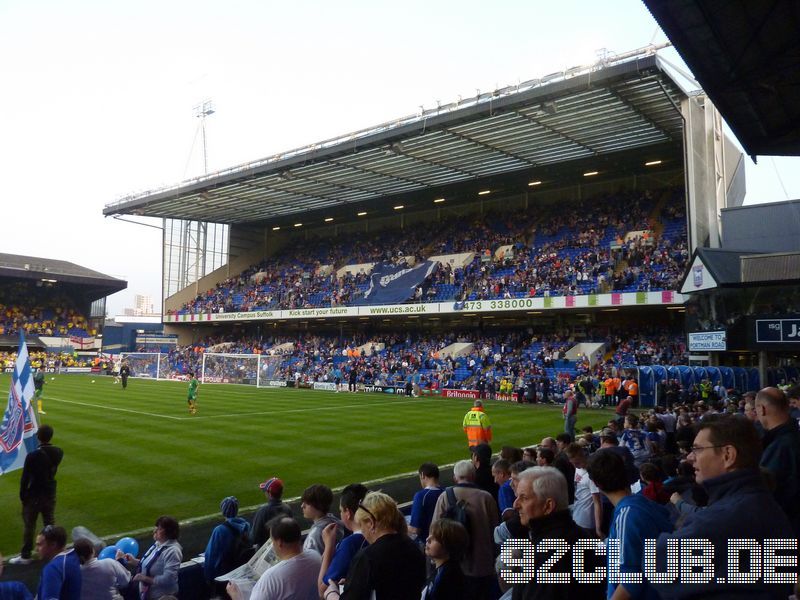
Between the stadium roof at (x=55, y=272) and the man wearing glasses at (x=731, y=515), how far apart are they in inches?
2830

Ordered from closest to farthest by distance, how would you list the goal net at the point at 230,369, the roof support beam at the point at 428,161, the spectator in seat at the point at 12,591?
the spectator in seat at the point at 12,591 < the roof support beam at the point at 428,161 < the goal net at the point at 230,369

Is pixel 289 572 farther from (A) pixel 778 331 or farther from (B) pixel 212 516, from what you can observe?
(A) pixel 778 331

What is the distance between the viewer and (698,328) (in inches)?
1109

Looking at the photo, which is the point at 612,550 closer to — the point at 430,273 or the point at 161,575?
the point at 161,575

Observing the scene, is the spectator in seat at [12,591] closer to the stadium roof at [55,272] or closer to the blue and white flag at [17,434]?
the blue and white flag at [17,434]

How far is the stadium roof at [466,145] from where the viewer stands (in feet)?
92.4

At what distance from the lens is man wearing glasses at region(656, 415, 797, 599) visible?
232 centimetres

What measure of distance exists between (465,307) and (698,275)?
1717 cm

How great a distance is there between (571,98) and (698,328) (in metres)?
12.5

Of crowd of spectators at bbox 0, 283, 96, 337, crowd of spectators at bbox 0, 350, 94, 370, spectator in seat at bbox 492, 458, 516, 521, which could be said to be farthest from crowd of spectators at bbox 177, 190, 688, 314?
spectator in seat at bbox 492, 458, 516, 521

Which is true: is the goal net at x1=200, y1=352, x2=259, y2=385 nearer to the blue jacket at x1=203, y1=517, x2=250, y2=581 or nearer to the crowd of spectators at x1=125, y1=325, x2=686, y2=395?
the crowd of spectators at x1=125, y1=325, x2=686, y2=395

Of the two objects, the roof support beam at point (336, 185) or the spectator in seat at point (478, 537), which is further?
the roof support beam at point (336, 185)

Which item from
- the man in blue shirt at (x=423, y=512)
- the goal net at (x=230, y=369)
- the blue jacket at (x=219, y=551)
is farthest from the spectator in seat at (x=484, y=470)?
the goal net at (x=230, y=369)

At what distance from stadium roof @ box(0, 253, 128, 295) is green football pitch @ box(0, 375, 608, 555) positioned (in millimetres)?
40798
